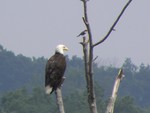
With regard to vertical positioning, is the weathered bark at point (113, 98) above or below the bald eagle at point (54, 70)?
below

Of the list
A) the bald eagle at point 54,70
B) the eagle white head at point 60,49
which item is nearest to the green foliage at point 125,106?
the eagle white head at point 60,49

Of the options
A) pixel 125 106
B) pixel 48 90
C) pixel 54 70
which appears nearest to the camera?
pixel 48 90

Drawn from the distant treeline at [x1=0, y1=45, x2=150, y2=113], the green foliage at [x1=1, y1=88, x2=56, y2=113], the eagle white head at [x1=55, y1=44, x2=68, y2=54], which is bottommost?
the eagle white head at [x1=55, y1=44, x2=68, y2=54]

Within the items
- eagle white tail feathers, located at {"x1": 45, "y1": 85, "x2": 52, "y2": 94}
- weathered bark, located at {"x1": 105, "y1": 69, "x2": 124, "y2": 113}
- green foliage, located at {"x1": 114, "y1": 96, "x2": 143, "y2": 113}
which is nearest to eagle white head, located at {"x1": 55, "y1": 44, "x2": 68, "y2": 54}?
eagle white tail feathers, located at {"x1": 45, "y1": 85, "x2": 52, "y2": 94}

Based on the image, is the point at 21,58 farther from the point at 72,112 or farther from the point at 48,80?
Answer: the point at 48,80

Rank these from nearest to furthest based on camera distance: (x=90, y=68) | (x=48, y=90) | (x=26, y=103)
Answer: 1. (x=90, y=68)
2. (x=48, y=90)
3. (x=26, y=103)

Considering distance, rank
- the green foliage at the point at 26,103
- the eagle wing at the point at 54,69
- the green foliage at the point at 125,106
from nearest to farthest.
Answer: the eagle wing at the point at 54,69, the green foliage at the point at 26,103, the green foliage at the point at 125,106

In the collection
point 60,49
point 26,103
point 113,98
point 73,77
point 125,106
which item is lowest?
point 113,98

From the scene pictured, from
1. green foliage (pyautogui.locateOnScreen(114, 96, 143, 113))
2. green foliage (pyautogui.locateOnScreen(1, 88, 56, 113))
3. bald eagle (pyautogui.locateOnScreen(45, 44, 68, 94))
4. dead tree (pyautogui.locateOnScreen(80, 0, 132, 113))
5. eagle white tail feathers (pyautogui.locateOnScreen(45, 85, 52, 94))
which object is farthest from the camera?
green foliage (pyautogui.locateOnScreen(114, 96, 143, 113))

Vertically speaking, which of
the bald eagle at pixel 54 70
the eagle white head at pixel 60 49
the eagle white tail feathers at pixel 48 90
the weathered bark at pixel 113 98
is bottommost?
the weathered bark at pixel 113 98

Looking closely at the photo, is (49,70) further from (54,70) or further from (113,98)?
(113,98)

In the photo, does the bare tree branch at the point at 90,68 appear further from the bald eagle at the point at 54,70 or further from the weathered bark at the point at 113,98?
the bald eagle at the point at 54,70

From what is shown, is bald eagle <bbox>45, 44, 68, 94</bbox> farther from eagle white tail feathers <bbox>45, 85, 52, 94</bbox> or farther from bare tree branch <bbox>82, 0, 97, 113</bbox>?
bare tree branch <bbox>82, 0, 97, 113</bbox>

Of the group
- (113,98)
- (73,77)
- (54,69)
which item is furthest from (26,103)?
(113,98)
